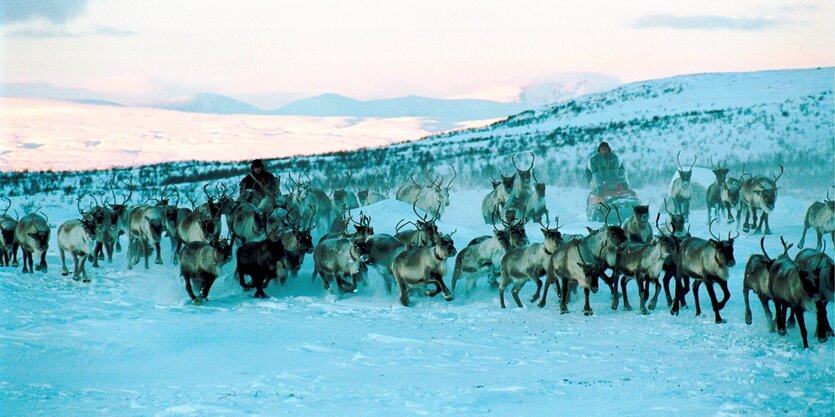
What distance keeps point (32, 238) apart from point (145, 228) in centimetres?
185


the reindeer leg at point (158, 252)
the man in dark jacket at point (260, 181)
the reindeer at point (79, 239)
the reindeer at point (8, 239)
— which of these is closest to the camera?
the reindeer at point (79, 239)

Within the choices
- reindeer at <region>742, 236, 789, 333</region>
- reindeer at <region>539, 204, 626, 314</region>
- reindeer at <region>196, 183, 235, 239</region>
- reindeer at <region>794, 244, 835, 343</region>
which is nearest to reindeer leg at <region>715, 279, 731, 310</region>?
reindeer at <region>742, 236, 789, 333</region>

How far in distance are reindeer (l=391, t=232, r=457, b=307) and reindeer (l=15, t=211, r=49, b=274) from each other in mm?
6560

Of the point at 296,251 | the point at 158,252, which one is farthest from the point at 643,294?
the point at 158,252

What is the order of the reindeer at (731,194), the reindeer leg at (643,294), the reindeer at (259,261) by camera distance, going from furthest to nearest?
1. the reindeer at (731,194)
2. the reindeer at (259,261)
3. the reindeer leg at (643,294)

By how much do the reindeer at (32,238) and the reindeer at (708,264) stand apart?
1047 centimetres

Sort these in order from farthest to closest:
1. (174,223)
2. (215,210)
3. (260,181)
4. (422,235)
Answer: (260,181) → (174,223) → (215,210) → (422,235)

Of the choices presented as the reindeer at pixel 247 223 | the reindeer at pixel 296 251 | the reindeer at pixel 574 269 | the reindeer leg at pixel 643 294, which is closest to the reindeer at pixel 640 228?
the reindeer at pixel 574 269

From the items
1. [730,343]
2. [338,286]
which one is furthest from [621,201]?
[730,343]

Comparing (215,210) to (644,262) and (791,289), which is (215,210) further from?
(791,289)

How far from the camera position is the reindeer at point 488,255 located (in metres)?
14.4

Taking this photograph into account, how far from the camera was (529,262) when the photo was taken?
13789 mm

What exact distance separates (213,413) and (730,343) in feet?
18.9

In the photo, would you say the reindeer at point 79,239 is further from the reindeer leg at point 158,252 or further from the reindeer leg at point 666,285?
the reindeer leg at point 666,285
